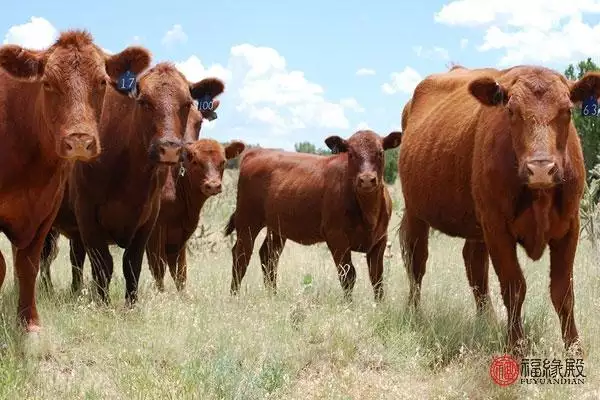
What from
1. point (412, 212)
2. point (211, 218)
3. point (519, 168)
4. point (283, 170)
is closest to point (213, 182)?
point (283, 170)

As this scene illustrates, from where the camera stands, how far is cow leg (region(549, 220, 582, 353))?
552 centimetres

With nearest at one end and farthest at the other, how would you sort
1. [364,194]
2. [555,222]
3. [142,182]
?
[555,222] < [142,182] < [364,194]

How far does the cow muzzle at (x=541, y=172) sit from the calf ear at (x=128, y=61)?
3.04m

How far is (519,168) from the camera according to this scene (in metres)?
5.12

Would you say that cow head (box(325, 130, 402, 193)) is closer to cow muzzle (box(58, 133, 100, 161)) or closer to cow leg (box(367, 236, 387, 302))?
cow leg (box(367, 236, 387, 302))

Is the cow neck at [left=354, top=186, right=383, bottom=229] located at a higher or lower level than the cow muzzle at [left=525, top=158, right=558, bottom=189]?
lower

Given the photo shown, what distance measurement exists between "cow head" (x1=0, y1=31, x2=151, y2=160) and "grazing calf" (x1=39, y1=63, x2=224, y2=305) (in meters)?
1.32

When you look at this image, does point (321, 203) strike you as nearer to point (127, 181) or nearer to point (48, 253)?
point (127, 181)

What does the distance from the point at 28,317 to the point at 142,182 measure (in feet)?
5.51

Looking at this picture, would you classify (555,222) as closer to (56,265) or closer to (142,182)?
(142,182)

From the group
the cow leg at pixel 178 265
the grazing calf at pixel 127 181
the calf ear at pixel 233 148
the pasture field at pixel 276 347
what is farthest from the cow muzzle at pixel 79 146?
the calf ear at pixel 233 148

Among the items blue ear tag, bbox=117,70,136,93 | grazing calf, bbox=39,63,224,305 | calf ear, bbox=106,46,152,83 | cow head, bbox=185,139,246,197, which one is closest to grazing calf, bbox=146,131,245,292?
cow head, bbox=185,139,246,197

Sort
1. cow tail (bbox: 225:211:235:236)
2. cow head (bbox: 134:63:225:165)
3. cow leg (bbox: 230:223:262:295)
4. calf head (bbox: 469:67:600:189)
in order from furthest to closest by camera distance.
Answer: cow tail (bbox: 225:211:235:236)
cow leg (bbox: 230:223:262:295)
cow head (bbox: 134:63:225:165)
calf head (bbox: 469:67:600:189)

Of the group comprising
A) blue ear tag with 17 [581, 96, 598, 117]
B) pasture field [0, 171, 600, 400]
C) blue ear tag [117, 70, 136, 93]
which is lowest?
pasture field [0, 171, 600, 400]
